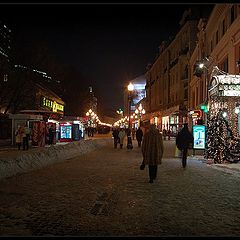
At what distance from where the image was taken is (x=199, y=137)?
21516mm

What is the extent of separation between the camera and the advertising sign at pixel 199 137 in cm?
2147

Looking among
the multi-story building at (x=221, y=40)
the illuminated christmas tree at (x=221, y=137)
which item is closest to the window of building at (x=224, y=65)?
the multi-story building at (x=221, y=40)

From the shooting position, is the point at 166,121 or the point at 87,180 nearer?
the point at 87,180

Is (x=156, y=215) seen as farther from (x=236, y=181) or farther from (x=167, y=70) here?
(x=167, y=70)

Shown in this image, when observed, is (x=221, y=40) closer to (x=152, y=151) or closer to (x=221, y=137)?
(x=221, y=137)

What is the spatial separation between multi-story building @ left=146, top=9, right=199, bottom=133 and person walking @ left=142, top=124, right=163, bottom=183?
3792cm

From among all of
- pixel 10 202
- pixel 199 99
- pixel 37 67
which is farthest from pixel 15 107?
pixel 10 202

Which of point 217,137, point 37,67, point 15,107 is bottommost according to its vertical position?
point 217,137

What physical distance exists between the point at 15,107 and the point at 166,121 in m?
32.2

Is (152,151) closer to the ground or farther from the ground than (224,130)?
closer to the ground

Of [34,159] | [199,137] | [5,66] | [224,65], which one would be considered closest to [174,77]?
[5,66]

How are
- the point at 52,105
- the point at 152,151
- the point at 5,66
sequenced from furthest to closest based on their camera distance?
the point at 52,105, the point at 5,66, the point at 152,151

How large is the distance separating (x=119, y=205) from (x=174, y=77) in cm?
5546

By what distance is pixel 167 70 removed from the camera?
6750 centimetres
